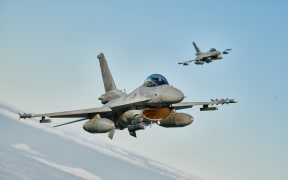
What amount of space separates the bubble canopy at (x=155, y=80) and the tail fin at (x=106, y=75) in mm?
10518

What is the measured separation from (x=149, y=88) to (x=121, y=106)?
105 inches

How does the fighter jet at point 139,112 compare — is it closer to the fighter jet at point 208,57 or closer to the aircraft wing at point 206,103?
the aircraft wing at point 206,103

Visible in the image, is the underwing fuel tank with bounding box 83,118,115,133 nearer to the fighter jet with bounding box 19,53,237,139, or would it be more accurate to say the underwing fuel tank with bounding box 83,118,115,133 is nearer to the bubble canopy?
the fighter jet with bounding box 19,53,237,139

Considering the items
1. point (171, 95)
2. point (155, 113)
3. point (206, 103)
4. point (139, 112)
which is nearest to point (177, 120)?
point (155, 113)

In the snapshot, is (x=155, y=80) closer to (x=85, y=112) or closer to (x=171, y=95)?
(x=171, y=95)

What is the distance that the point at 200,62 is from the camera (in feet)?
311

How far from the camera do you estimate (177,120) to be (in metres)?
34.6

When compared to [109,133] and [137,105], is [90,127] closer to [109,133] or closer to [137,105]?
[109,133]

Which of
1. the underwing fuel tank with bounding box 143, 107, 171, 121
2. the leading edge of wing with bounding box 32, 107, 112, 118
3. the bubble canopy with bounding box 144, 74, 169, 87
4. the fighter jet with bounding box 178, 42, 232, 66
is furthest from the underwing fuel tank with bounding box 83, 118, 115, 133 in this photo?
the fighter jet with bounding box 178, 42, 232, 66

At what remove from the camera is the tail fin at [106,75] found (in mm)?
43625

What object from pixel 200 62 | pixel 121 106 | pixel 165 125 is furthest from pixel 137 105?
pixel 200 62

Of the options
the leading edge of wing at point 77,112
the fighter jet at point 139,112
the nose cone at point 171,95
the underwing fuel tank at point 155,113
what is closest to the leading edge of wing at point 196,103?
the fighter jet at point 139,112

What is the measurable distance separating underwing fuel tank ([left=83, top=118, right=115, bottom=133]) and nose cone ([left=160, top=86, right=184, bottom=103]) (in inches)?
178

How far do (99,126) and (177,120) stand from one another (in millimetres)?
6645
